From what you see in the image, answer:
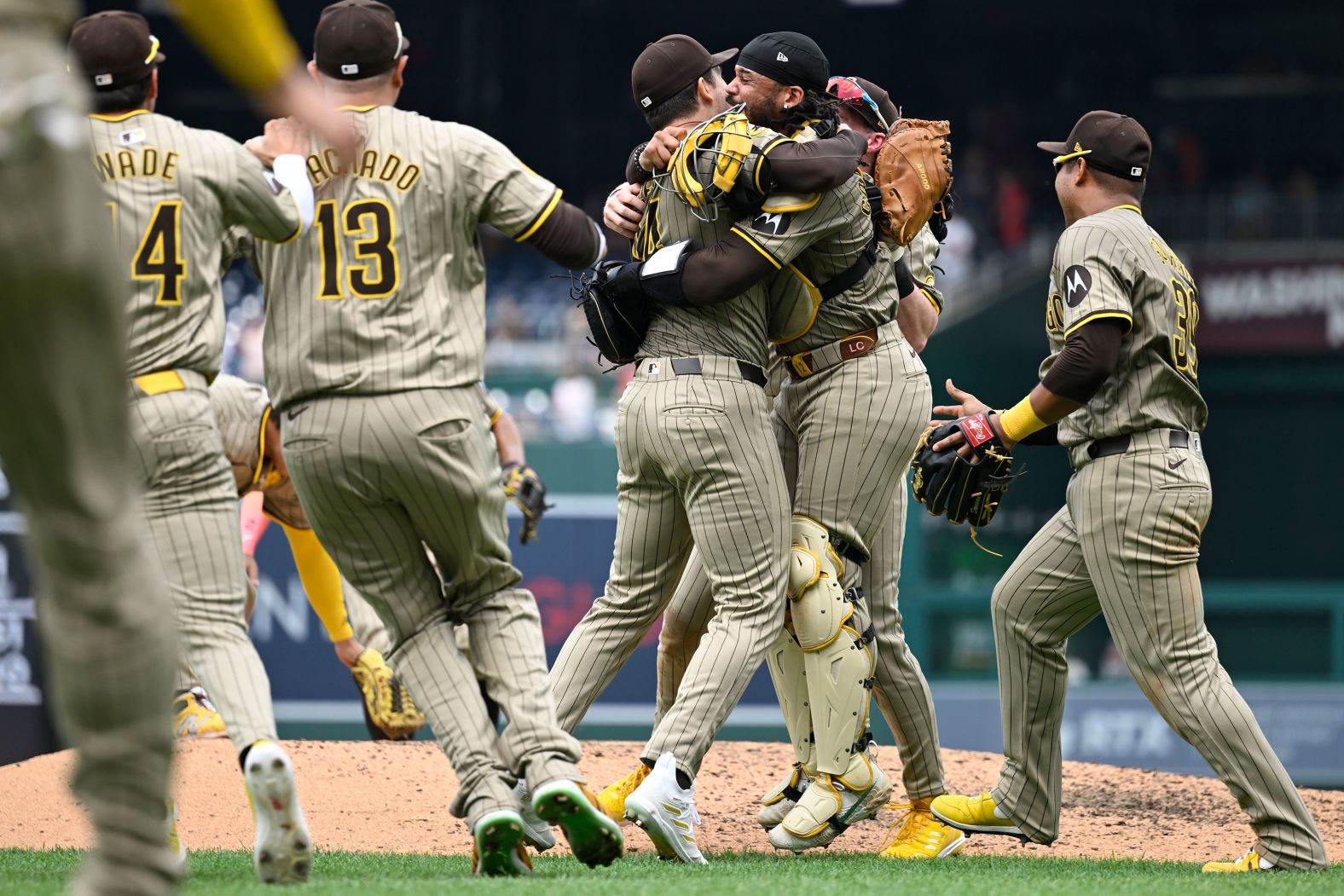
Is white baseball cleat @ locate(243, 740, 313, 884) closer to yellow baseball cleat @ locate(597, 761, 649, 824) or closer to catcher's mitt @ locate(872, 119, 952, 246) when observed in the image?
yellow baseball cleat @ locate(597, 761, 649, 824)

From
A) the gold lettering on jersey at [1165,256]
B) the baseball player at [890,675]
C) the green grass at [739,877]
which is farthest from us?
the baseball player at [890,675]

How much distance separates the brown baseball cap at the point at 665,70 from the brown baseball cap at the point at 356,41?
884 millimetres

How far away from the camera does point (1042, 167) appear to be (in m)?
19.7

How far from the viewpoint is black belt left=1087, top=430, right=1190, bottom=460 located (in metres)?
4.41

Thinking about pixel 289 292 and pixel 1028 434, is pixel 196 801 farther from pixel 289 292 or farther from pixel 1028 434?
pixel 1028 434

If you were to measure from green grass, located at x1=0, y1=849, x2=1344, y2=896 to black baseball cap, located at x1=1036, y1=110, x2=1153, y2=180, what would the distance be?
1.97 metres

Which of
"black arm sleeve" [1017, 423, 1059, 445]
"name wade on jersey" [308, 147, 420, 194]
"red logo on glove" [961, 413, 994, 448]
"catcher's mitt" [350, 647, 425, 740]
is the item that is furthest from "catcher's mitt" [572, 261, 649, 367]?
"catcher's mitt" [350, 647, 425, 740]

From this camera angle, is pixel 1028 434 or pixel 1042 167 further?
pixel 1042 167

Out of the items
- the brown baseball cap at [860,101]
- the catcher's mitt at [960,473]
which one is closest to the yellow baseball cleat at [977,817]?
the catcher's mitt at [960,473]

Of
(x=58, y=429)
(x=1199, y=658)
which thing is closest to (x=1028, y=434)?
(x=1199, y=658)

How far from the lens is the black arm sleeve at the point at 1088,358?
4.23 meters

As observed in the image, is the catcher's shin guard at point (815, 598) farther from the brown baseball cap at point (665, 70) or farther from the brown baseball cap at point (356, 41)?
the brown baseball cap at point (356, 41)

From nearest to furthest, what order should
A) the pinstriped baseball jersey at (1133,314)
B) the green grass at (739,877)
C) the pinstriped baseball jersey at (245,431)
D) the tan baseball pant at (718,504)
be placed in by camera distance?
the green grass at (739,877) < the tan baseball pant at (718,504) < the pinstriped baseball jersey at (1133,314) < the pinstriped baseball jersey at (245,431)

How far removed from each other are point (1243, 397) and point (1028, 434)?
11269 mm
